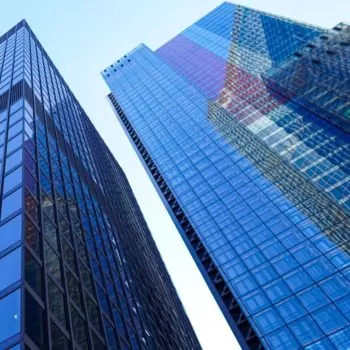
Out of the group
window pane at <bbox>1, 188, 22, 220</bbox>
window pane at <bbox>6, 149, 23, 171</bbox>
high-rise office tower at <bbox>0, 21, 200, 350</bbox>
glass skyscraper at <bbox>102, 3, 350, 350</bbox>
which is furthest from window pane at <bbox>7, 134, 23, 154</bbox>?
glass skyscraper at <bbox>102, 3, 350, 350</bbox>

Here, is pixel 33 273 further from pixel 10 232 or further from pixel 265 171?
pixel 265 171

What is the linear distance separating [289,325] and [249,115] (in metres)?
38.1

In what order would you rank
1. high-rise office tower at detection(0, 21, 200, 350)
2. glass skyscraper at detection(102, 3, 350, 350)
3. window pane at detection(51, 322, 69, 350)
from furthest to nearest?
1. glass skyscraper at detection(102, 3, 350, 350)
2. high-rise office tower at detection(0, 21, 200, 350)
3. window pane at detection(51, 322, 69, 350)

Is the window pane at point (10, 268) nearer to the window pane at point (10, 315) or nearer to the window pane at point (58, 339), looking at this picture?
the window pane at point (10, 315)

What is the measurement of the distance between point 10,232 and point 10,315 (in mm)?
5537

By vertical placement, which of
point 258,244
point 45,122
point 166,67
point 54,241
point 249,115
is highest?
point 166,67

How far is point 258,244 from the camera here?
54.2 m

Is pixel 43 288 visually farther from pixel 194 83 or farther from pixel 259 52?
pixel 194 83

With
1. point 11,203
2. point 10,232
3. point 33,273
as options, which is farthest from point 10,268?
point 11,203

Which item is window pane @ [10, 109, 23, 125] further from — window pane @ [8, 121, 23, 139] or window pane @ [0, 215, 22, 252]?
window pane @ [0, 215, 22, 252]

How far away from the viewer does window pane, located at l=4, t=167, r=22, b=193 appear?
26.2 metres

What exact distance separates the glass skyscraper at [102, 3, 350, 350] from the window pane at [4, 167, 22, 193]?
29023 mm

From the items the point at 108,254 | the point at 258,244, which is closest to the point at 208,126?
the point at 258,244

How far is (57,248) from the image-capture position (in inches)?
976
